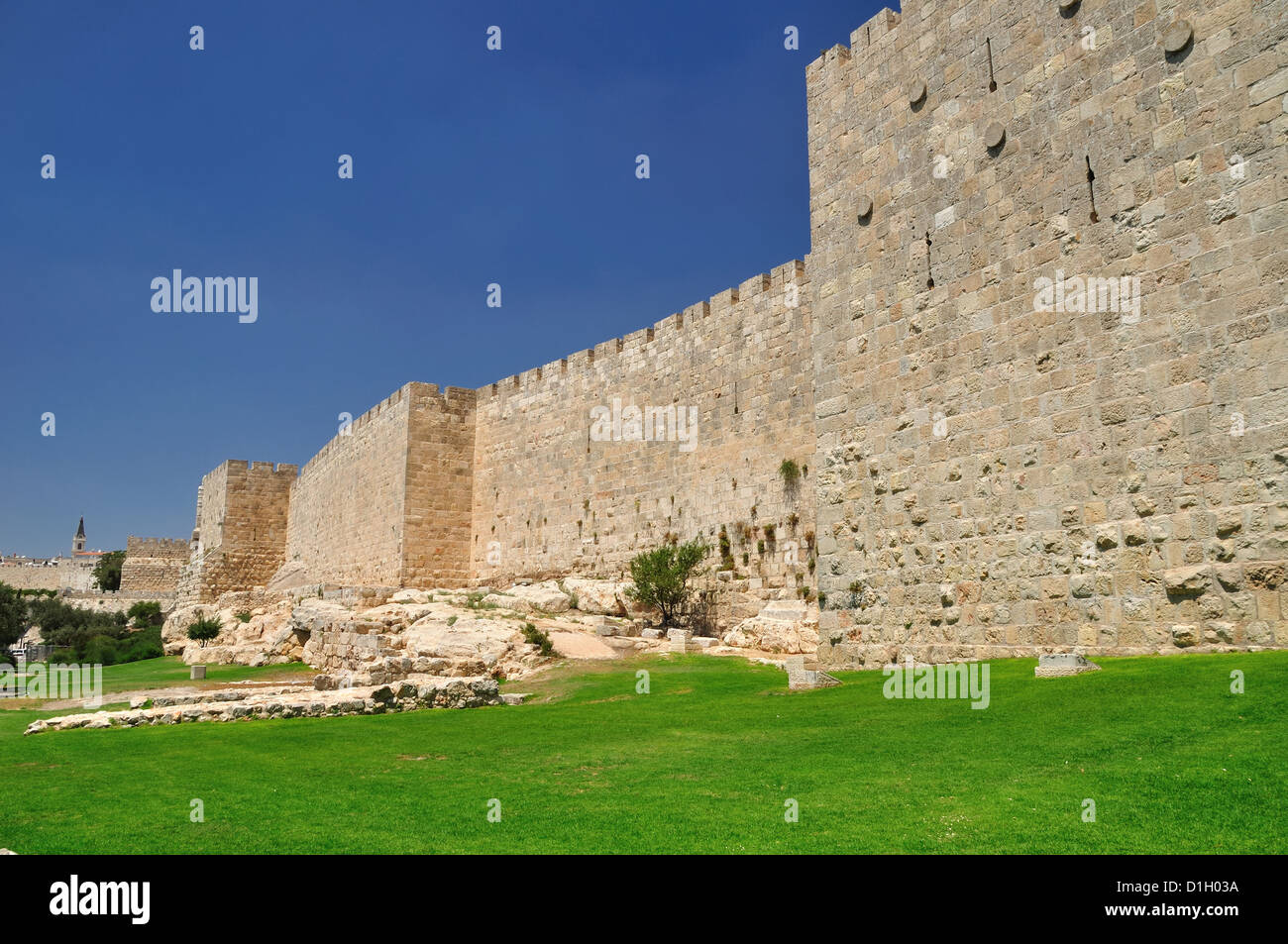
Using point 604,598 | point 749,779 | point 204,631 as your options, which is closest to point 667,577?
point 604,598

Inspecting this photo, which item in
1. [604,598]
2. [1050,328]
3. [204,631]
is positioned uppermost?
[1050,328]

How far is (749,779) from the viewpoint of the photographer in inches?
226

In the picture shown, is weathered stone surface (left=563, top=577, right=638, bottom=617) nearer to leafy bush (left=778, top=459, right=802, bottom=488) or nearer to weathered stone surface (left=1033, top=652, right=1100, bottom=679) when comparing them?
leafy bush (left=778, top=459, right=802, bottom=488)

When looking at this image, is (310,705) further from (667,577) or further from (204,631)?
(204,631)

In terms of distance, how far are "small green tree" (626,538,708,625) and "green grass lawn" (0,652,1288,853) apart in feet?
30.3

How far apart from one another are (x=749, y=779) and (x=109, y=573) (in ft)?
251

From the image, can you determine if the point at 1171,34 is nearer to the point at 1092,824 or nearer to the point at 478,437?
the point at 1092,824

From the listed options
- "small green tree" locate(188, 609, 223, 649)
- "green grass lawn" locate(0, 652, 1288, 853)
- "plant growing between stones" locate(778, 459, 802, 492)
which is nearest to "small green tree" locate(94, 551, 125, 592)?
"small green tree" locate(188, 609, 223, 649)

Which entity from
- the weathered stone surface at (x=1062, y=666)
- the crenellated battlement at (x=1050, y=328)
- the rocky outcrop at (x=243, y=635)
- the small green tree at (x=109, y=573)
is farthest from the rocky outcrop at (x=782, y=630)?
the small green tree at (x=109, y=573)

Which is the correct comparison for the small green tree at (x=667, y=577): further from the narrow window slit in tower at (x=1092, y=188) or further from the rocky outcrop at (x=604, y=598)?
the narrow window slit in tower at (x=1092, y=188)

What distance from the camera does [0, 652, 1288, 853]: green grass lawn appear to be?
4.26 meters

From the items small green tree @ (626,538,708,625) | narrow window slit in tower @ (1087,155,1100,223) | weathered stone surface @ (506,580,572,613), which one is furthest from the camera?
weathered stone surface @ (506,580,572,613)

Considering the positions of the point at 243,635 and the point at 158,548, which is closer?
the point at 243,635
